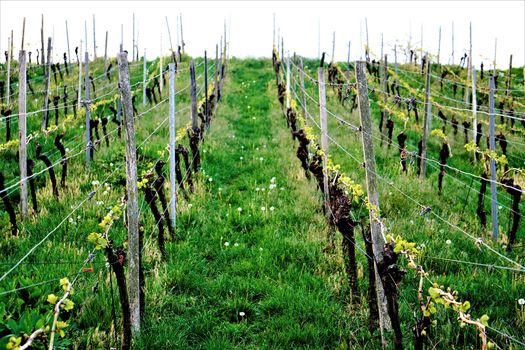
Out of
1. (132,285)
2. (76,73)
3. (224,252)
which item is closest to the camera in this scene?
(132,285)

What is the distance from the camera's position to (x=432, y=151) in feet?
35.0

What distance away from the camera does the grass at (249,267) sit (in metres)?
3.45

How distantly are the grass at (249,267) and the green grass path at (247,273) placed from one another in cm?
1

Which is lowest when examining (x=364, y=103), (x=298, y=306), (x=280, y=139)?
(x=298, y=306)

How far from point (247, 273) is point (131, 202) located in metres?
1.60

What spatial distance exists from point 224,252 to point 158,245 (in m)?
0.79

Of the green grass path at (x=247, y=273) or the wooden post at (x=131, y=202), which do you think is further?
the green grass path at (x=247, y=273)

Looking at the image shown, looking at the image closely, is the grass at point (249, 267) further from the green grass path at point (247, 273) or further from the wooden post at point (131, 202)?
the wooden post at point (131, 202)

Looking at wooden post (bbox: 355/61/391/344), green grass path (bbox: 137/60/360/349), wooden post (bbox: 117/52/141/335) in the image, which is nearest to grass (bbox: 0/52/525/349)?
green grass path (bbox: 137/60/360/349)

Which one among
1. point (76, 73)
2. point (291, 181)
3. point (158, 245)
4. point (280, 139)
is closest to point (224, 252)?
point (158, 245)

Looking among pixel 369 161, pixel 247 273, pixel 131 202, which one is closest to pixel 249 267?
pixel 247 273

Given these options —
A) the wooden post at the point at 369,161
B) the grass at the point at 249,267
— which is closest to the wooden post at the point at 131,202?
the grass at the point at 249,267

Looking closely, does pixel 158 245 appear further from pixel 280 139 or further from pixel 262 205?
pixel 280 139

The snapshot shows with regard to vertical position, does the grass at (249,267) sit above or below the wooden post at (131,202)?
below
